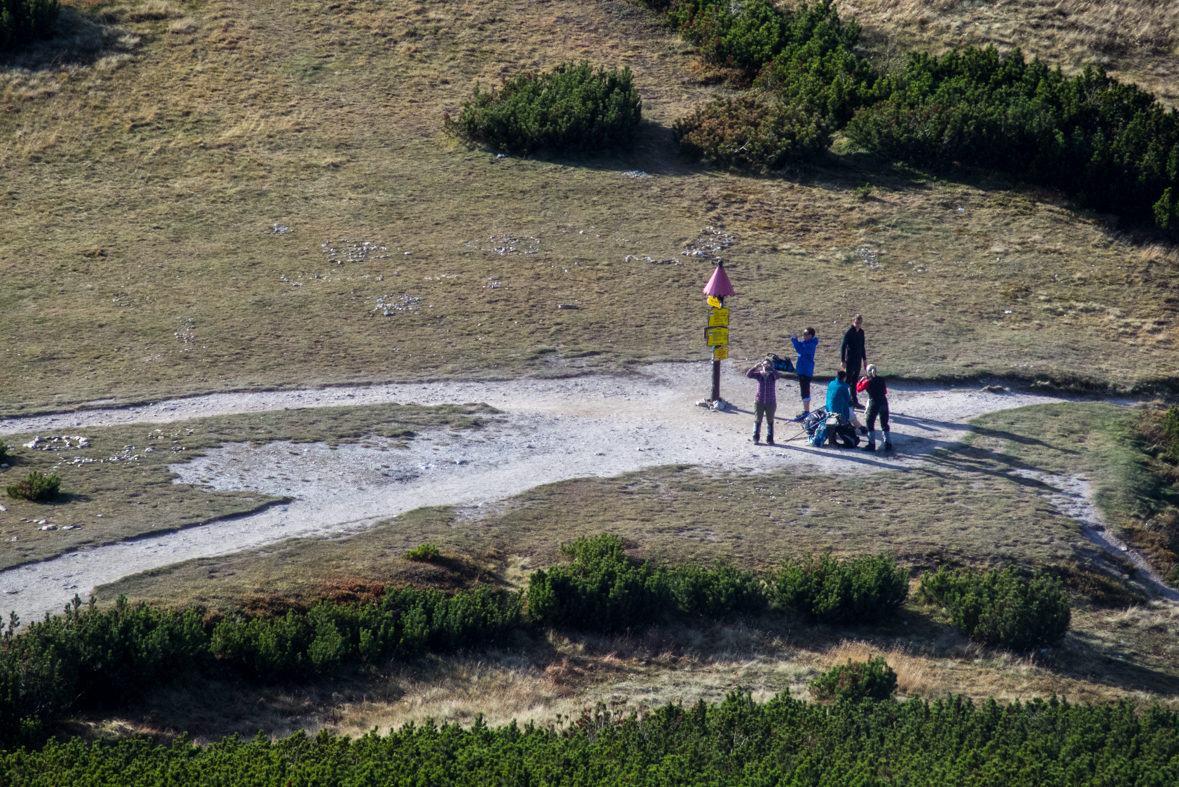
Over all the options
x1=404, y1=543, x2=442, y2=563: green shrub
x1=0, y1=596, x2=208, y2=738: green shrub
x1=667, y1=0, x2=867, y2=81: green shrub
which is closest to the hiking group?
x1=404, y1=543, x2=442, y2=563: green shrub

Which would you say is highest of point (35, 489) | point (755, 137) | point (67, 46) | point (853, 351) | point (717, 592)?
point (67, 46)

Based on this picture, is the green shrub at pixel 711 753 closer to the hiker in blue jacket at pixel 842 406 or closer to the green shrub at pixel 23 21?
the hiker in blue jacket at pixel 842 406

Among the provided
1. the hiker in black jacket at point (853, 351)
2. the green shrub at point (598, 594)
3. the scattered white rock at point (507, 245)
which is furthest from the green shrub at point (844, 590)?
the scattered white rock at point (507, 245)

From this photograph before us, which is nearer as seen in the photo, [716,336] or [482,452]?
[482,452]

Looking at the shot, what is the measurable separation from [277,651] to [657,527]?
5.99 metres

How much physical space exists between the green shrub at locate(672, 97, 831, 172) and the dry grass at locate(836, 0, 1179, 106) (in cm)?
847

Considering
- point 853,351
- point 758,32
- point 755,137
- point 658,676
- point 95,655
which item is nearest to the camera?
point 95,655

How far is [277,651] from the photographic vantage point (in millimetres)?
10961

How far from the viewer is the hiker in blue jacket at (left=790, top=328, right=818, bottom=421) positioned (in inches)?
750

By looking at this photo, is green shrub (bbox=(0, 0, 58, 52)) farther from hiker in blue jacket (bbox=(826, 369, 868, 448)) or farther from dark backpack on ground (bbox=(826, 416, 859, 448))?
dark backpack on ground (bbox=(826, 416, 859, 448))

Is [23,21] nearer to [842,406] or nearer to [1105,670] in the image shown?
[842,406]

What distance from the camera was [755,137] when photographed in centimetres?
3195

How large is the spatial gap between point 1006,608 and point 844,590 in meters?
2.11

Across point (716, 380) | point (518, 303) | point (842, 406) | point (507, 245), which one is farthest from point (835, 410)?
point (507, 245)
